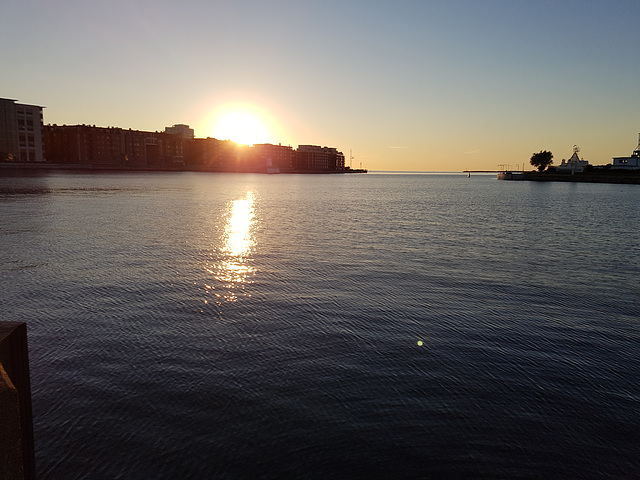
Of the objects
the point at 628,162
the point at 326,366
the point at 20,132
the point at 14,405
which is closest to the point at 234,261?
the point at 326,366

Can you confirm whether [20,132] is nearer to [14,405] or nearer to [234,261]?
[234,261]

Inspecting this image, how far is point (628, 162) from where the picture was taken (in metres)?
193

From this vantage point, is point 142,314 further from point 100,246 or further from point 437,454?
point 100,246

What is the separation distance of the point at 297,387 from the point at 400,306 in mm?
6483

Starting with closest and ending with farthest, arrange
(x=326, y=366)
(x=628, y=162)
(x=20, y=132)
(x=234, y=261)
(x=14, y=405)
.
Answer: (x=14, y=405) → (x=326, y=366) → (x=234, y=261) → (x=20, y=132) → (x=628, y=162)

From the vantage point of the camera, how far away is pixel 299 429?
7438mm

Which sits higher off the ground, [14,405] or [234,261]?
[14,405]

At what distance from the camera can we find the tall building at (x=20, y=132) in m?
146

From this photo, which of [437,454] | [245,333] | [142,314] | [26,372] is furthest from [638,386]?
[142,314]

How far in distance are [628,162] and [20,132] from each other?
796 ft

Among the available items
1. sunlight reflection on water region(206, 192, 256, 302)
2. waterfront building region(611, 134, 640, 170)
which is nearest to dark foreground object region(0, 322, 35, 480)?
sunlight reflection on water region(206, 192, 256, 302)

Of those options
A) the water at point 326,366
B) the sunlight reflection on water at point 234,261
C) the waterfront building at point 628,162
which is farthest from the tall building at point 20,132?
the waterfront building at point 628,162

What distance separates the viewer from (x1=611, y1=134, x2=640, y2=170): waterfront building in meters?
189

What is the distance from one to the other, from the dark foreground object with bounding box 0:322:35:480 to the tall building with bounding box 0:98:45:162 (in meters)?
171
